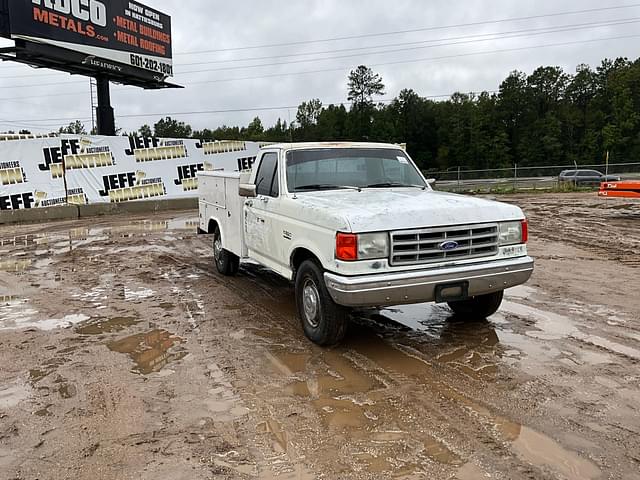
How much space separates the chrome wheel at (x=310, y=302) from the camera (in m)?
5.57

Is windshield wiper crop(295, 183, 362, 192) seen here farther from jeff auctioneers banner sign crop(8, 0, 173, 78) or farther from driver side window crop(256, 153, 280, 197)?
jeff auctioneers banner sign crop(8, 0, 173, 78)

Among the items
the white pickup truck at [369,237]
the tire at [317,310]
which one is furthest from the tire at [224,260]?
the tire at [317,310]

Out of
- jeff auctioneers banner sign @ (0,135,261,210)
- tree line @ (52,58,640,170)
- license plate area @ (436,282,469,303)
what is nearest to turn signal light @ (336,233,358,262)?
license plate area @ (436,282,469,303)

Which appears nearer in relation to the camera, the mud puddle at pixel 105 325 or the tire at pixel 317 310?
the tire at pixel 317 310

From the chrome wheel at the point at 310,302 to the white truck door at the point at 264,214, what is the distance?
0.72 metres

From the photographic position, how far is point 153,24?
91.4ft

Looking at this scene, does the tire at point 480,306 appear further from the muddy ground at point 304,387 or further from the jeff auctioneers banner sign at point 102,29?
the jeff auctioneers banner sign at point 102,29

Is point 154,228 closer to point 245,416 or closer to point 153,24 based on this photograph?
point 245,416

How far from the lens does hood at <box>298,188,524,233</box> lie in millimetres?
5055

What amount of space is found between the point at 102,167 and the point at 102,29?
6.92m

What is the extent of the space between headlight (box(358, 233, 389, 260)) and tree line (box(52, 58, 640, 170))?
81.5 meters

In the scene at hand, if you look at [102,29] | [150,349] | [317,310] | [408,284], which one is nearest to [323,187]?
[317,310]

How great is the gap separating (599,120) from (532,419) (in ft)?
327

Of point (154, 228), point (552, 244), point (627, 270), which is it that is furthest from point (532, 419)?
point (154, 228)
